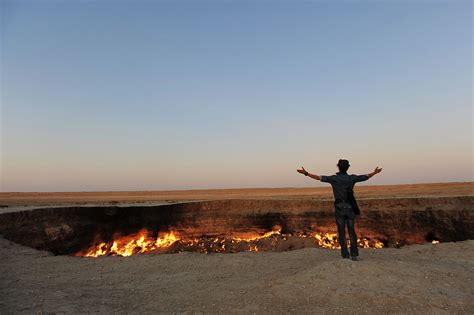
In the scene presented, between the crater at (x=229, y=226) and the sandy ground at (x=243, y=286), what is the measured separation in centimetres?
569

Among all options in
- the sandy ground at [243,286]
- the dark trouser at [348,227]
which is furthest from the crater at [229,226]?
the dark trouser at [348,227]

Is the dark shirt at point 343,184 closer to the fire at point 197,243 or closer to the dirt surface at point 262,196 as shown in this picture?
the fire at point 197,243

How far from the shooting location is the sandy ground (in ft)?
16.1

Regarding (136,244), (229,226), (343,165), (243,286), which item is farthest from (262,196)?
(243,286)

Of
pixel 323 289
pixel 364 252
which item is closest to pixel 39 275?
pixel 323 289

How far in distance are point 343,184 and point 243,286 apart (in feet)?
10.2

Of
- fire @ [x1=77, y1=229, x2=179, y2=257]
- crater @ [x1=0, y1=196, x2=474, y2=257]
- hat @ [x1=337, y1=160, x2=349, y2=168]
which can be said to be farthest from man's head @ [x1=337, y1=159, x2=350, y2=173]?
fire @ [x1=77, y1=229, x2=179, y2=257]

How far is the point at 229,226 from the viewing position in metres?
17.2

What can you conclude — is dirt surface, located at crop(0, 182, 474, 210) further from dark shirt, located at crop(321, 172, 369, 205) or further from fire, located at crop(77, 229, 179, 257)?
dark shirt, located at crop(321, 172, 369, 205)

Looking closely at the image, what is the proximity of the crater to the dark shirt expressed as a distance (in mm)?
8748

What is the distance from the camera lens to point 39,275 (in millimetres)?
7133

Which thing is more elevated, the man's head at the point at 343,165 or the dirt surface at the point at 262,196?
the man's head at the point at 343,165

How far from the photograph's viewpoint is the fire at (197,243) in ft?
49.9

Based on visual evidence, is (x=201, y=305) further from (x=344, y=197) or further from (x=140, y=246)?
(x=140, y=246)
